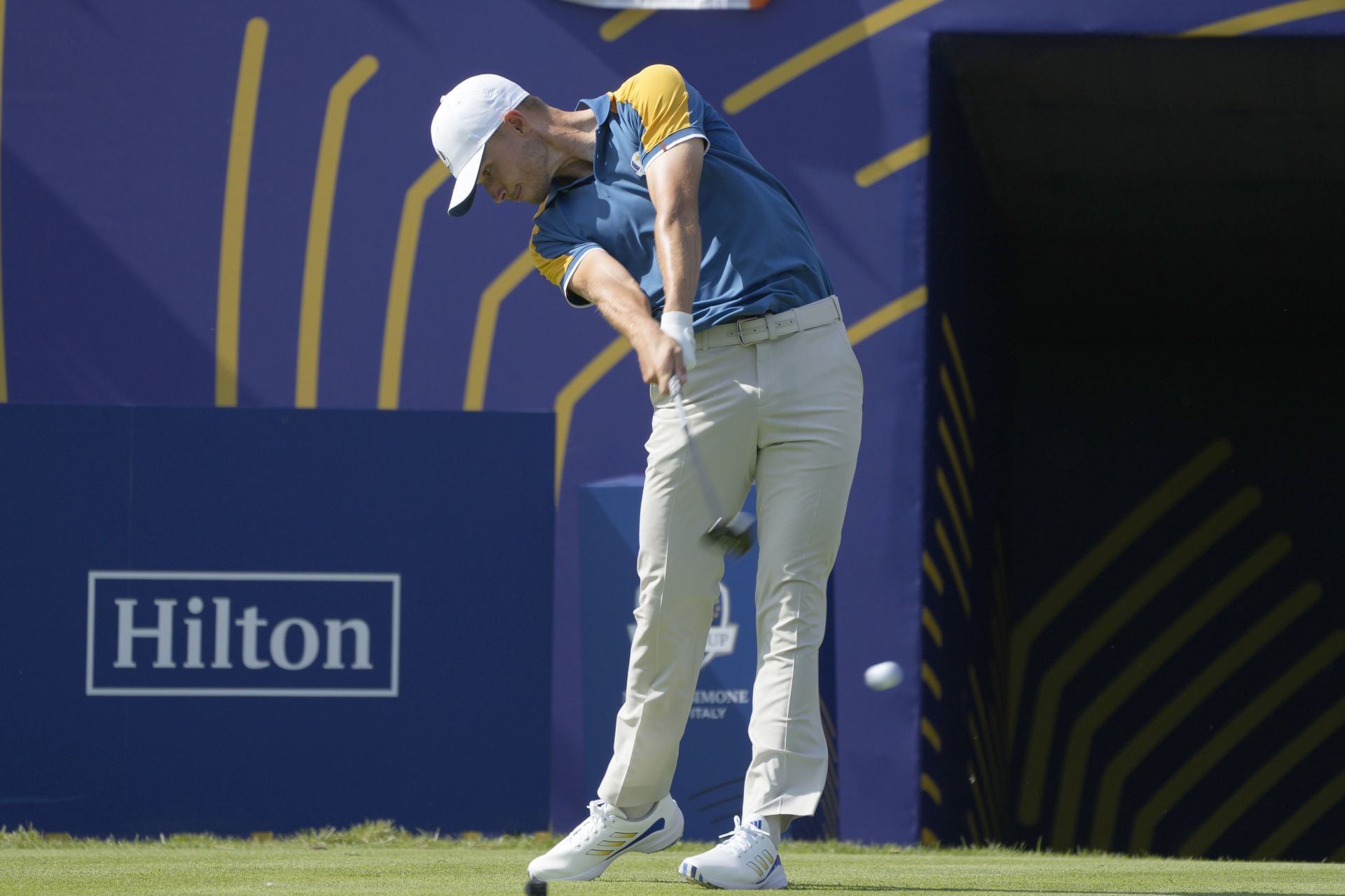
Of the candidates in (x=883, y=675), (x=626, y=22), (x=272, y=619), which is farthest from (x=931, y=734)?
(x=626, y=22)

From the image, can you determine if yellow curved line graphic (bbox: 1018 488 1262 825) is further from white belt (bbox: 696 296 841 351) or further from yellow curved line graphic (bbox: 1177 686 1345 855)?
white belt (bbox: 696 296 841 351)

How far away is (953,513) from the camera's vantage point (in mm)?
6012

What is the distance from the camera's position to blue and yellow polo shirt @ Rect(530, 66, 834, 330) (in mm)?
2865

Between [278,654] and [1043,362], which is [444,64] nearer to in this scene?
[278,654]

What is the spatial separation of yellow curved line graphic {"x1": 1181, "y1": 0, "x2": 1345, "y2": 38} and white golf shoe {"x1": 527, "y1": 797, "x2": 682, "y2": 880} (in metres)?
3.67

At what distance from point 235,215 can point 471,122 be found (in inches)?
113

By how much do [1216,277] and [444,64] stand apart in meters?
4.71

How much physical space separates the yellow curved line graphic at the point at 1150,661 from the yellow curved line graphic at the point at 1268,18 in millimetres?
4542

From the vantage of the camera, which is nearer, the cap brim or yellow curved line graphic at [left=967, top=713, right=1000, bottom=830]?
the cap brim

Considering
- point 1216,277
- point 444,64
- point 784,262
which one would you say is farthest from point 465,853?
point 1216,277

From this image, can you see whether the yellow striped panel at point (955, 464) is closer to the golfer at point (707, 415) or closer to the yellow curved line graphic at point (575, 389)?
the yellow curved line graphic at point (575, 389)

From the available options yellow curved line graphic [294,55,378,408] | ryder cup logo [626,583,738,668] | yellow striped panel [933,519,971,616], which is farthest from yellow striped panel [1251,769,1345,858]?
yellow curved line graphic [294,55,378,408]

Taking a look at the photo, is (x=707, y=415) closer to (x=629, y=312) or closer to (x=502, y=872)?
(x=629, y=312)

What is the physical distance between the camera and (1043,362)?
952 cm
